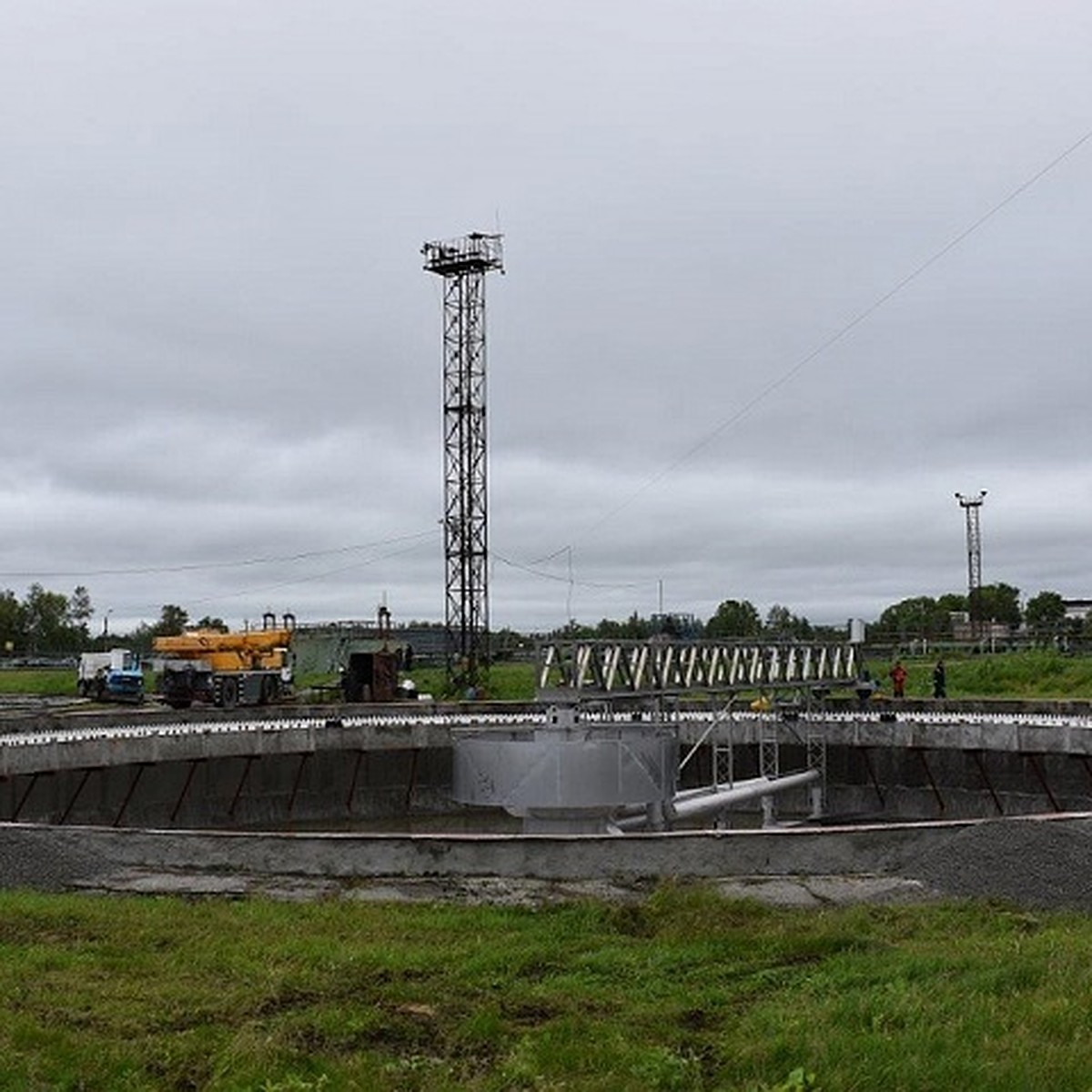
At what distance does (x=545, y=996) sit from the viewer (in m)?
9.05

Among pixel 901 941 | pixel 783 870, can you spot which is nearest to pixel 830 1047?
pixel 901 941

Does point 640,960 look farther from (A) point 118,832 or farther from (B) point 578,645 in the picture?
(B) point 578,645

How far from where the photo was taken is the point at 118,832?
15.1 m

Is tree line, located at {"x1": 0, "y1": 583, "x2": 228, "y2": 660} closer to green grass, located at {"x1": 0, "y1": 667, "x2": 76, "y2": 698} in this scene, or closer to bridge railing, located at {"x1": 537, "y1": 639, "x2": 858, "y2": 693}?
green grass, located at {"x1": 0, "y1": 667, "x2": 76, "y2": 698}

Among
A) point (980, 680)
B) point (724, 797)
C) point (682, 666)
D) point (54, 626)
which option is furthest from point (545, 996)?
point (54, 626)

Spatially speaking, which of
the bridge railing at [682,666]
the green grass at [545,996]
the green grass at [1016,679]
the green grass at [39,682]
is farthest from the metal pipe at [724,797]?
the green grass at [39,682]

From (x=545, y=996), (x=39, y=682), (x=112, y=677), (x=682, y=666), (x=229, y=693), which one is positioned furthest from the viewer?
(x=39, y=682)

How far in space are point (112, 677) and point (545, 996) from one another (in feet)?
162

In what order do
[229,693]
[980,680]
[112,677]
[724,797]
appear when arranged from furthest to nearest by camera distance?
[112,677] < [980,680] < [229,693] < [724,797]

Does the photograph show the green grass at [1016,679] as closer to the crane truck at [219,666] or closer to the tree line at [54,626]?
the crane truck at [219,666]

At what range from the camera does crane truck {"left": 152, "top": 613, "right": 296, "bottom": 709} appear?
154 ft

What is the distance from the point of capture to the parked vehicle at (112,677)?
180 feet

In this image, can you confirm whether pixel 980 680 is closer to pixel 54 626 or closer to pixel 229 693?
pixel 229 693

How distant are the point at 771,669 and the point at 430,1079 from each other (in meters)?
27.1
